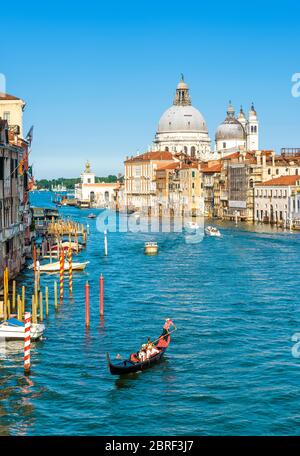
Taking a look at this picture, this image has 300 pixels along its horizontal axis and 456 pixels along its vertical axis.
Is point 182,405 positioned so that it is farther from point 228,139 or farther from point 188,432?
point 228,139

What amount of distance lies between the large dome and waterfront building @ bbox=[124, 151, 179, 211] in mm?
15547

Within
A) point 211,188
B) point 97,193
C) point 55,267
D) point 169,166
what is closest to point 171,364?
point 55,267

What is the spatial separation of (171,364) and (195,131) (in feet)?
421

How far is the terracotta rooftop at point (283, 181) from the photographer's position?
72206 mm

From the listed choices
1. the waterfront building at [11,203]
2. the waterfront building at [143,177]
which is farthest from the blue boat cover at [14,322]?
the waterfront building at [143,177]

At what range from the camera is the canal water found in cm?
1745

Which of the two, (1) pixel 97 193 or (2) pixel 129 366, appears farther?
(1) pixel 97 193

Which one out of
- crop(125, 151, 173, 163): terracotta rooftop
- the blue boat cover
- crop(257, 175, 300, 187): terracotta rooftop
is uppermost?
crop(125, 151, 173, 163): terracotta rooftop

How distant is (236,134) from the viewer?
Result: 464ft

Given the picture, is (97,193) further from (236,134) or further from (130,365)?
(130,365)

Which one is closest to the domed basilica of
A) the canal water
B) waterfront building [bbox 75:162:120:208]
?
waterfront building [bbox 75:162:120:208]

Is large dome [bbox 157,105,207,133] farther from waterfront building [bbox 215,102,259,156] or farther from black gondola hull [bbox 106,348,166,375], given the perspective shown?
black gondola hull [bbox 106,348,166,375]

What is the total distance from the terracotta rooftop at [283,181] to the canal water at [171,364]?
34458 mm

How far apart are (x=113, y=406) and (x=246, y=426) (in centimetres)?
278
